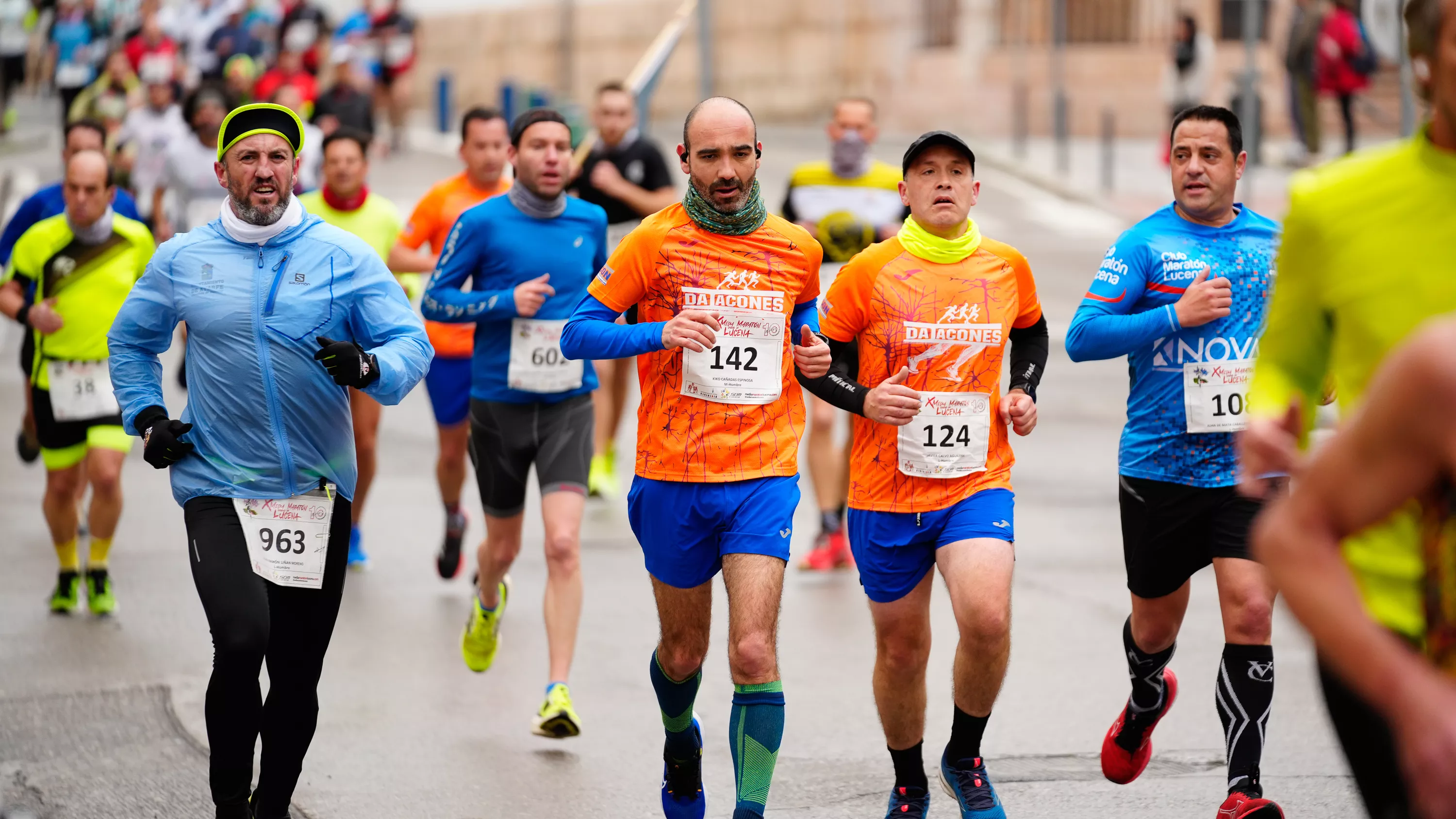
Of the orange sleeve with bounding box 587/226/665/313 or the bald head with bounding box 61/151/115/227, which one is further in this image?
the bald head with bounding box 61/151/115/227

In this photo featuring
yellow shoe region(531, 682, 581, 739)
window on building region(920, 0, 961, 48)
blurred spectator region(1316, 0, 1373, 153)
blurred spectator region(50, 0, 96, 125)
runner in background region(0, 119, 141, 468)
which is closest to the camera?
yellow shoe region(531, 682, 581, 739)

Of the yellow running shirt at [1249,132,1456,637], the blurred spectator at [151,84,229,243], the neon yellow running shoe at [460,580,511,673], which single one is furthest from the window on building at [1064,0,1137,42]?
the yellow running shirt at [1249,132,1456,637]

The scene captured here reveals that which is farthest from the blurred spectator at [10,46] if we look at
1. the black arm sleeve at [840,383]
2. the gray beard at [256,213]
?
the black arm sleeve at [840,383]

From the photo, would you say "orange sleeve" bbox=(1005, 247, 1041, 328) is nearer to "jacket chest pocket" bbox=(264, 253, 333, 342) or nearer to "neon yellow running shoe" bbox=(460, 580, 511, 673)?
"jacket chest pocket" bbox=(264, 253, 333, 342)

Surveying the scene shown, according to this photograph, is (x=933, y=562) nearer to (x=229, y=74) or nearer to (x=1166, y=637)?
(x=1166, y=637)

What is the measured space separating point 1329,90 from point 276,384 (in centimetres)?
1868

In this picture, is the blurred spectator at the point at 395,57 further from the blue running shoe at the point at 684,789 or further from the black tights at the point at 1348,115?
the blue running shoe at the point at 684,789

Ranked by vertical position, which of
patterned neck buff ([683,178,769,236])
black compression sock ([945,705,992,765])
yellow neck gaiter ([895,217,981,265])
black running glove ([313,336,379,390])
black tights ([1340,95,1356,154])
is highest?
black tights ([1340,95,1356,154])

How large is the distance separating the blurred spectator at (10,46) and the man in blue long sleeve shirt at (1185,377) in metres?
27.6

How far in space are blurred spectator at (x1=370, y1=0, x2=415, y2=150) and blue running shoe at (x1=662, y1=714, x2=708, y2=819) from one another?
77.9 feet

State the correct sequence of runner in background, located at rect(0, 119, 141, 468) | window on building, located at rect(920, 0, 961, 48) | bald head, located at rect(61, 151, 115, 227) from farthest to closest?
window on building, located at rect(920, 0, 961, 48)
runner in background, located at rect(0, 119, 141, 468)
bald head, located at rect(61, 151, 115, 227)

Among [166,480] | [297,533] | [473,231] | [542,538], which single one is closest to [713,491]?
[297,533]

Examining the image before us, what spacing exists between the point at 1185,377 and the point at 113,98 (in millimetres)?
→ 18304

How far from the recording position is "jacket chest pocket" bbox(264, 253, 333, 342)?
17.4 ft
